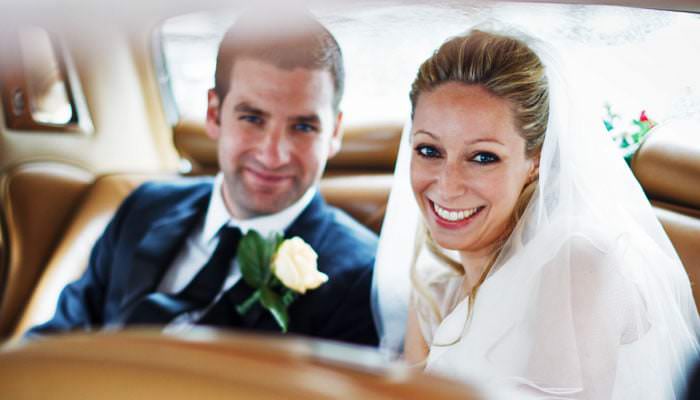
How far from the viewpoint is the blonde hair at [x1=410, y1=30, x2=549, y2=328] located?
0.97 metres

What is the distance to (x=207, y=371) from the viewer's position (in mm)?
321

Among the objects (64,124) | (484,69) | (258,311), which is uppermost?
(484,69)

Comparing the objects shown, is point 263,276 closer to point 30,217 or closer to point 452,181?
point 452,181

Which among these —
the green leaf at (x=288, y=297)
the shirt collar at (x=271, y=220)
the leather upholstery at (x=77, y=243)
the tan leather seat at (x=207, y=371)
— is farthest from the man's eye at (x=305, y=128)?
the tan leather seat at (x=207, y=371)

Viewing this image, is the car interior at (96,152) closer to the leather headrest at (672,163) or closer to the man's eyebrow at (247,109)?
the leather headrest at (672,163)

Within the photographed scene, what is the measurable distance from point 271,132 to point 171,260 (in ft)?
1.01

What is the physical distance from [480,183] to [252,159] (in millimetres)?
499

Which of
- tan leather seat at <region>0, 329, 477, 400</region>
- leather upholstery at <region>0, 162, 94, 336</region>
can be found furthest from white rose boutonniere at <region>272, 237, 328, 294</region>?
tan leather seat at <region>0, 329, 477, 400</region>

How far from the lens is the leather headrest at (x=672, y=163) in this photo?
1094mm

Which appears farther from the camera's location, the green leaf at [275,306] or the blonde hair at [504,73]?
the green leaf at [275,306]

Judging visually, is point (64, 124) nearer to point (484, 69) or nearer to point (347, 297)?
point (347, 297)

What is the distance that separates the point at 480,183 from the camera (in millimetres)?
1005

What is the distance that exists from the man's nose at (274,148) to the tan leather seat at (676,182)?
0.54m

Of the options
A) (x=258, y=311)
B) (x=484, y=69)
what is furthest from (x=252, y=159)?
(x=484, y=69)
